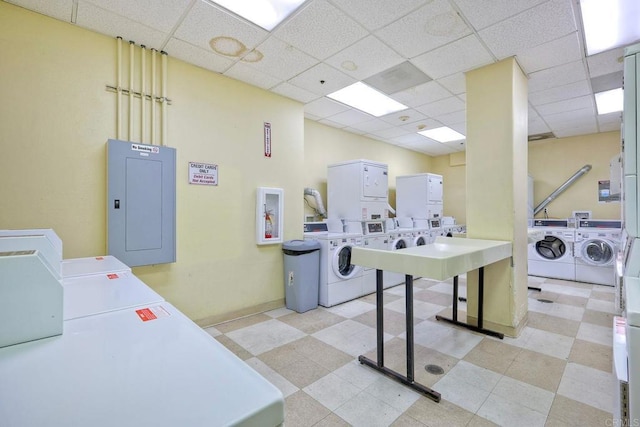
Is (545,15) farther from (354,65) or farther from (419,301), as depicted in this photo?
(419,301)

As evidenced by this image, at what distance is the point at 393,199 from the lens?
6645 mm

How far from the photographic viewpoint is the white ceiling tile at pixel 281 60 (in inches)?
109

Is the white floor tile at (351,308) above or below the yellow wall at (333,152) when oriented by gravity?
below

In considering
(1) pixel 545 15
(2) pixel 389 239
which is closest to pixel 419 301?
(2) pixel 389 239

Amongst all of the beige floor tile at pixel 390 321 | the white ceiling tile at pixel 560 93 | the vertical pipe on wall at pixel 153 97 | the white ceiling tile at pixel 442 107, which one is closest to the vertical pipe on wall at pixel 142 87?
the vertical pipe on wall at pixel 153 97

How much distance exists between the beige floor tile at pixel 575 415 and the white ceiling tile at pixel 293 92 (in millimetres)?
3755

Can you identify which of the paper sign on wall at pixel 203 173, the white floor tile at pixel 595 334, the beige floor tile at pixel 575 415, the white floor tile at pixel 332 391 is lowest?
the white floor tile at pixel 332 391

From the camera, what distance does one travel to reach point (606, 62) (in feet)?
10.0

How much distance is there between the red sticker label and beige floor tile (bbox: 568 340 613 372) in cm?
314

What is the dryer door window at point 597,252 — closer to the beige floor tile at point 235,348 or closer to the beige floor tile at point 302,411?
the beige floor tile at point 302,411

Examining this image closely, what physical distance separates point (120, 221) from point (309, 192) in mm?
2681

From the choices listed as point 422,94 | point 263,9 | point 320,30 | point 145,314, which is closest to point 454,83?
point 422,94

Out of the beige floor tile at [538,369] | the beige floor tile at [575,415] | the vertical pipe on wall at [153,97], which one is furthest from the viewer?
the vertical pipe on wall at [153,97]

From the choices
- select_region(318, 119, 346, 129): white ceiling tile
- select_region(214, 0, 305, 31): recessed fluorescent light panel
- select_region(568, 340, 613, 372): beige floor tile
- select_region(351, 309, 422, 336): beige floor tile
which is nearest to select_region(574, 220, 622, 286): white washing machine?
select_region(568, 340, 613, 372): beige floor tile
